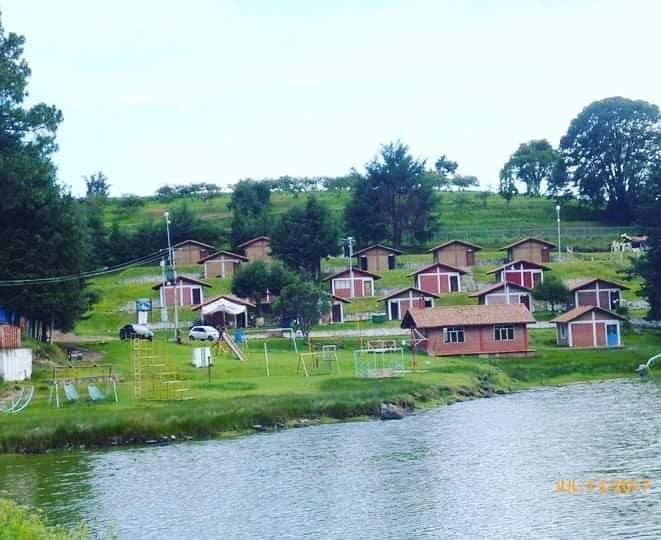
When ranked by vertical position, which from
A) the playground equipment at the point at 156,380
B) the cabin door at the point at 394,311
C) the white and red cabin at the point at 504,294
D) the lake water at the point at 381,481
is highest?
the white and red cabin at the point at 504,294

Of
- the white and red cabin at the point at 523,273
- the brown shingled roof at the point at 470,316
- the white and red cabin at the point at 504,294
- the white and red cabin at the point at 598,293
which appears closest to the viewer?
the brown shingled roof at the point at 470,316

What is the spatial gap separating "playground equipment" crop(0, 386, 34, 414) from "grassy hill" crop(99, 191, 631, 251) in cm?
6757

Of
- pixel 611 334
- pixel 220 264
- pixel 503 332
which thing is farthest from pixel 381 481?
pixel 220 264

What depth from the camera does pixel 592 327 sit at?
69250mm

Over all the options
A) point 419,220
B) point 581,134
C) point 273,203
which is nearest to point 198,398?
point 419,220

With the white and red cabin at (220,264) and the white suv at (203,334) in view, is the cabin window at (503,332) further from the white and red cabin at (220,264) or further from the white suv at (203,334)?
the white and red cabin at (220,264)

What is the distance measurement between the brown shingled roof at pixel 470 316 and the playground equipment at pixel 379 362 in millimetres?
2227

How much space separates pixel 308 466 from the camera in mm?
35250

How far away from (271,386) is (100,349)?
54.7 ft

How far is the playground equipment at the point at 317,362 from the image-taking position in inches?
2191

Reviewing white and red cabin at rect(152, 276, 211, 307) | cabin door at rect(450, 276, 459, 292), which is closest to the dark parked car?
white and red cabin at rect(152, 276, 211, 307)

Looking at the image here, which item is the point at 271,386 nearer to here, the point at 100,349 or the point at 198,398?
the point at 198,398

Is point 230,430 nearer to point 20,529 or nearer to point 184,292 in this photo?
point 20,529

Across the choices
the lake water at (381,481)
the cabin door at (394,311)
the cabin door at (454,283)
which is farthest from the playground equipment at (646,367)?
the cabin door at (454,283)
